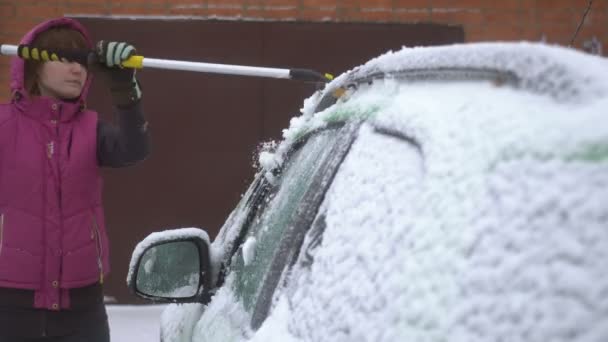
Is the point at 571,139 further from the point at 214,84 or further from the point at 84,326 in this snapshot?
the point at 214,84

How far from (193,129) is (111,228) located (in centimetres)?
100

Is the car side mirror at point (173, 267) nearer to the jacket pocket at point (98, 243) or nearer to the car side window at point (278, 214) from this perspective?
the car side window at point (278, 214)

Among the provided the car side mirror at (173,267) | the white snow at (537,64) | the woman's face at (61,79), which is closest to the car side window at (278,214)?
the car side mirror at (173,267)

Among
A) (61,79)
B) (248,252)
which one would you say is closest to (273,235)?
(248,252)

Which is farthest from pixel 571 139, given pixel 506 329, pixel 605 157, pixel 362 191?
pixel 362 191

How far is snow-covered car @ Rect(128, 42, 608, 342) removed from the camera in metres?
0.69

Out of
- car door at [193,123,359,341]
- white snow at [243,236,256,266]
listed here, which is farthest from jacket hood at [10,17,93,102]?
white snow at [243,236,256,266]

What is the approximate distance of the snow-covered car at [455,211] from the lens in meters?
0.69

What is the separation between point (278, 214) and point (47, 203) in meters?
1.40

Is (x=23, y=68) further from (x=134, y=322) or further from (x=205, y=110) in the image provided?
(x=134, y=322)

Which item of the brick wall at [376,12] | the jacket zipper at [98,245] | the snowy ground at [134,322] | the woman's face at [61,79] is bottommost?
the snowy ground at [134,322]

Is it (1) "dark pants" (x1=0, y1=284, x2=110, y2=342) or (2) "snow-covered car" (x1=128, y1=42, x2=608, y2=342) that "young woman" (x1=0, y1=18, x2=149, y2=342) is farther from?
(2) "snow-covered car" (x1=128, y1=42, x2=608, y2=342)

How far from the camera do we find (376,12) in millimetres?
5359

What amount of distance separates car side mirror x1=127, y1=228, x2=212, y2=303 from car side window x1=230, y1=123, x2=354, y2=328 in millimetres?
113
